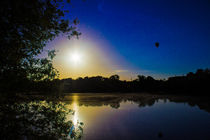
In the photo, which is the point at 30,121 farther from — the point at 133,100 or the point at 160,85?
the point at 160,85

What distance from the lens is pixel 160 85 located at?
91.8m

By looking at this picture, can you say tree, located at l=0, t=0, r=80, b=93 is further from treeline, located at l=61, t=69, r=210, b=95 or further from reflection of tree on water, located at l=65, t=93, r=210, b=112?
treeline, located at l=61, t=69, r=210, b=95

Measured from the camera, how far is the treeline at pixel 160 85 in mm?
70562

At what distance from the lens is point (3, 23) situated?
4777 millimetres

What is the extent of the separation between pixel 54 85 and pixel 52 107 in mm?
1131

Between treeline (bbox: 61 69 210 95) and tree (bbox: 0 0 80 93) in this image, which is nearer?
tree (bbox: 0 0 80 93)

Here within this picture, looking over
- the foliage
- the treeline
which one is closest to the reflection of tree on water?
the treeline

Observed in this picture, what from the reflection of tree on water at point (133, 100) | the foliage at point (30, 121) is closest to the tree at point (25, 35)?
A: the foliage at point (30, 121)

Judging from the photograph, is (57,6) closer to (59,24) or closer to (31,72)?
(59,24)

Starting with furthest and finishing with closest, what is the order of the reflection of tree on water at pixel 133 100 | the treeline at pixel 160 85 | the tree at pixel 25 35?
the treeline at pixel 160 85, the reflection of tree on water at pixel 133 100, the tree at pixel 25 35

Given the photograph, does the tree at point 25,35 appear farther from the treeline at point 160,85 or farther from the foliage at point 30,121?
the treeline at point 160,85

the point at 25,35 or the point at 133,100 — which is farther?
the point at 133,100

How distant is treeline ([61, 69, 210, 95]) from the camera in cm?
7056

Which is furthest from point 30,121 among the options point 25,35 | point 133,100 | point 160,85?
point 160,85
